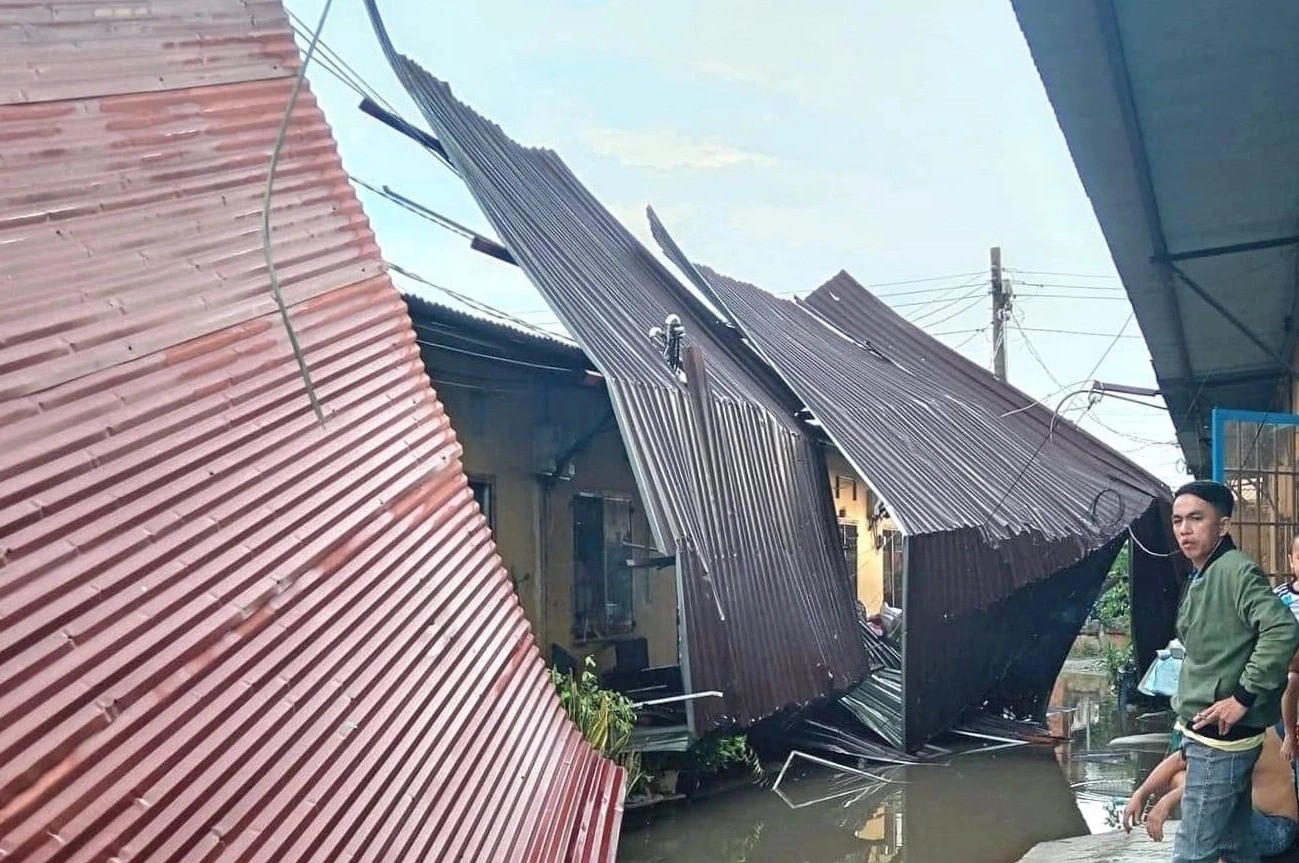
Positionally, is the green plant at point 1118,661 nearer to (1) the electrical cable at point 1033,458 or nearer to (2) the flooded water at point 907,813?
(1) the electrical cable at point 1033,458

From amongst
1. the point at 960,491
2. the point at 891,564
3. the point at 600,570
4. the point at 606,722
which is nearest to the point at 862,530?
the point at 891,564

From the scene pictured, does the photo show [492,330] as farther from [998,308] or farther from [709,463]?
[998,308]

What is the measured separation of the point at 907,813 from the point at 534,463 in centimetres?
401

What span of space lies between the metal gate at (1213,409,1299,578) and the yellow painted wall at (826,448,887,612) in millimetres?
7190

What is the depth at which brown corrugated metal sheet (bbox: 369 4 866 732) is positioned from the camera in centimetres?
722

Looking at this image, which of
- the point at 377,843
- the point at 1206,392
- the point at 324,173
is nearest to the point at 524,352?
the point at 324,173

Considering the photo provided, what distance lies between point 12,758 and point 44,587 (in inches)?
18.0

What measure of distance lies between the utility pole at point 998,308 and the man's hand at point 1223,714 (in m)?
21.2

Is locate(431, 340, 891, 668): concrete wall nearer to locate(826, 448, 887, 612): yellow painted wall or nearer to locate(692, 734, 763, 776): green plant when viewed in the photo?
locate(692, 734, 763, 776): green plant

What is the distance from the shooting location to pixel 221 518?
3.47m

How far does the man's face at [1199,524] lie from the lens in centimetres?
377

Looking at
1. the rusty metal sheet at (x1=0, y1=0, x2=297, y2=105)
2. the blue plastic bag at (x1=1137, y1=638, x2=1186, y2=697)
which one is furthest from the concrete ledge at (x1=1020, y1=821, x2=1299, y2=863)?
the rusty metal sheet at (x1=0, y1=0, x2=297, y2=105)

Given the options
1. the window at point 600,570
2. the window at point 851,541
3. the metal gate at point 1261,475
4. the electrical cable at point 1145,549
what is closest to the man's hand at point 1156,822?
the metal gate at point 1261,475

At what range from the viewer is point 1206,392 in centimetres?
1385
